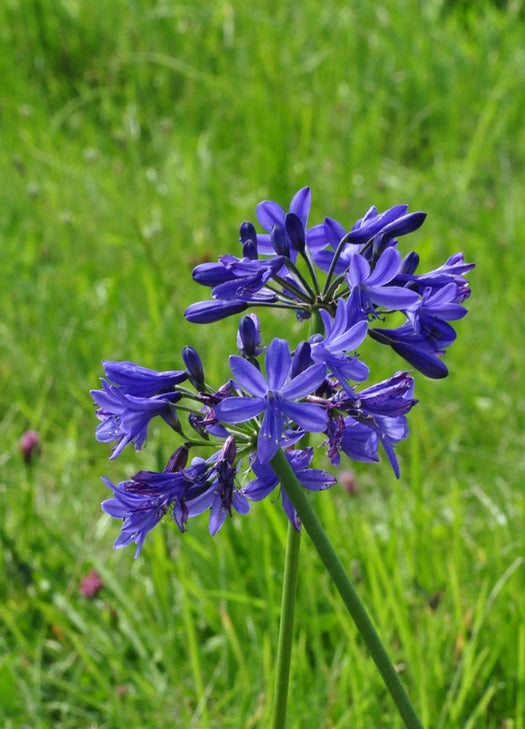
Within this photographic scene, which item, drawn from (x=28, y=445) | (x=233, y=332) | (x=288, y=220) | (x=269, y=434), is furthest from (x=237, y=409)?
(x=233, y=332)

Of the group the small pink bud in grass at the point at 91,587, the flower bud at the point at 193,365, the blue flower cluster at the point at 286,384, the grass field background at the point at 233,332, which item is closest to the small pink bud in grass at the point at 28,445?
the grass field background at the point at 233,332

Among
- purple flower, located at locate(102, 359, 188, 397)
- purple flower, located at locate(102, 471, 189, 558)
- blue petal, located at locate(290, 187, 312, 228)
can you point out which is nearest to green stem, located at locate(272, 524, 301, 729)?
purple flower, located at locate(102, 471, 189, 558)

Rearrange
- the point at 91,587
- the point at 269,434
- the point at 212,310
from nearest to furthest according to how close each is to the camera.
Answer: the point at 269,434
the point at 212,310
the point at 91,587

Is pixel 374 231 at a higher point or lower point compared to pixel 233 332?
lower

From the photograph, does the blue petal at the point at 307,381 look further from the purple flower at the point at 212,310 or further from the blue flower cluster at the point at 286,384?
the purple flower at the point at 212,310

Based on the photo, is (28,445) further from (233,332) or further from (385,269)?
(385,269)

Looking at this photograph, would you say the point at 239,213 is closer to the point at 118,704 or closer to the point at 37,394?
the point at 37,394

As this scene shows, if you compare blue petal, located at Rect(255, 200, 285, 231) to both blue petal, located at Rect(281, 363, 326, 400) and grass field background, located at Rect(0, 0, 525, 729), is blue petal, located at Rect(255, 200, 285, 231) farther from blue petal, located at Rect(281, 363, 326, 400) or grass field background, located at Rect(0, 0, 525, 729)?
grass field background, located at Rect(0, 0, 525, 729)
